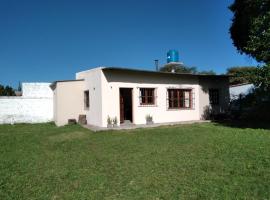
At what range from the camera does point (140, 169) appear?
6449 millimetres

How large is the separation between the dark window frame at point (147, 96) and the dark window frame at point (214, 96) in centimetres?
474

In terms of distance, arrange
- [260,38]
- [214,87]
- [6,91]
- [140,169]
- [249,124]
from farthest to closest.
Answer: [6,91] → [214,87] → [249,124] → [260,38] → [140,169]

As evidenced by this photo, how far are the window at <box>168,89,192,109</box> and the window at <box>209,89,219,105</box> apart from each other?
1800mm

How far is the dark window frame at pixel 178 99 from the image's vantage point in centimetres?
1761

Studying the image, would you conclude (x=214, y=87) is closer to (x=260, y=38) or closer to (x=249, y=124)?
(x=249, y=124)

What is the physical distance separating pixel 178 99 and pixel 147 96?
2455 mm

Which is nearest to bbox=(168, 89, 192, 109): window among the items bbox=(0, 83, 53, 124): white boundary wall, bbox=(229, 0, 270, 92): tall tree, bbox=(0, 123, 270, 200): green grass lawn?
bbox=(229, 0, 270, 92): tall tree

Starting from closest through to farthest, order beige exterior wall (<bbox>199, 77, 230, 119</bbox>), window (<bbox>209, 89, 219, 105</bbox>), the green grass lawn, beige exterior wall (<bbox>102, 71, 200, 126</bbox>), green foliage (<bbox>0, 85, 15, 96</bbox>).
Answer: the green grass lawn, beige exterior wall (<bbox>102, 71, 200, 126</bbox>), beige exterior wall (<bbox>199, 77, 230, 119</bbox>), window (<bbox>209, 89, 219, 105</bbox>), green foliage (<bbox>0, 85, 15, 96</bbox>)

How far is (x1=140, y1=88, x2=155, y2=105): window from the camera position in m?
16.4

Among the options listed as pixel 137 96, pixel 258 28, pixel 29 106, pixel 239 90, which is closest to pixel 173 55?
pixel 239 90

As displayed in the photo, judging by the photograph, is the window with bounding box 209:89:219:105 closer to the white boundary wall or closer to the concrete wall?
the concrete wall

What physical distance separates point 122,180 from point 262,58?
34.7ft

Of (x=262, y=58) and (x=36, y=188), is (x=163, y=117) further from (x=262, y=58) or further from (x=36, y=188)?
(x=36, y=188)

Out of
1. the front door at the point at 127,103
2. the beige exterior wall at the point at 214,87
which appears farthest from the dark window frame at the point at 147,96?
the beige exterior wall at the point at 214,87
